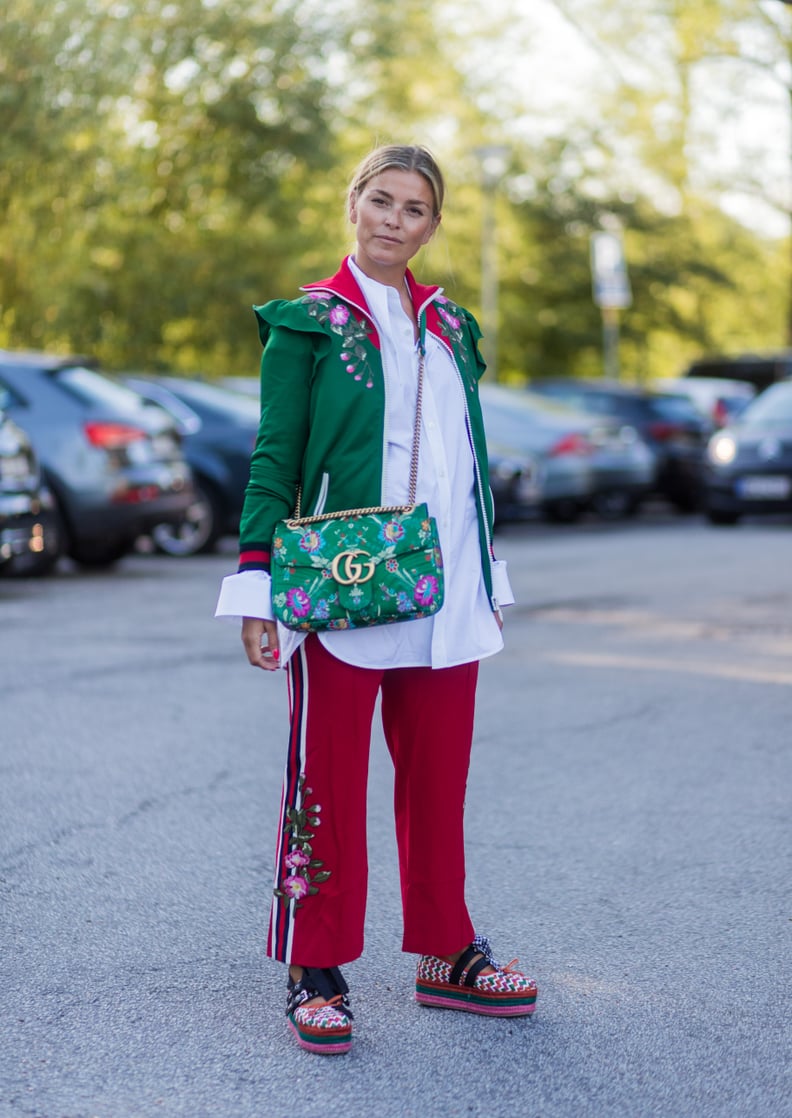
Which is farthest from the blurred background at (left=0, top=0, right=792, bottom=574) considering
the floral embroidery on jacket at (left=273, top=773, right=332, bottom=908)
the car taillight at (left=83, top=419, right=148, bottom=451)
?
the floral embroidery on jacket at (left=273, top=773, right=332, bottom=908)

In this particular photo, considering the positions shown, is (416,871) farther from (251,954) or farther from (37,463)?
(37,463)

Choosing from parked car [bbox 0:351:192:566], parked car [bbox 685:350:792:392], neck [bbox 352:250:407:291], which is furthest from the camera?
parked car [bbox 685:350:792:392]

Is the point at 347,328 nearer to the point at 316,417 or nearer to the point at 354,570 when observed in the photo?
the point at 316,417

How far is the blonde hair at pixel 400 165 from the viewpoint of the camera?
335 cm

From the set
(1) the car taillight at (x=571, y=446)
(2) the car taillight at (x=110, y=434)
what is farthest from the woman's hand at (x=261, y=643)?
(1) the car taillight at (x=571, y=446)

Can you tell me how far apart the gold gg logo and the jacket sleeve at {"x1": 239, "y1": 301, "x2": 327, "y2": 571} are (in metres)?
0.16

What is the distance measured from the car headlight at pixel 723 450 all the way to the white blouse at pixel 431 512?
14.1 m

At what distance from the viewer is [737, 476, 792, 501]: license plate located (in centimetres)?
1673

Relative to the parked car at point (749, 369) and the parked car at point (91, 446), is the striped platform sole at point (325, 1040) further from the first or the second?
the parked car at point (749, 369)

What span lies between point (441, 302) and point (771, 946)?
1.73m

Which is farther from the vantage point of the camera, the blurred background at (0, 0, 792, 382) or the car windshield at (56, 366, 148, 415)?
the blurred background at (0, 0, 792, 382)

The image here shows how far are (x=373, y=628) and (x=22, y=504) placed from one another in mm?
7502

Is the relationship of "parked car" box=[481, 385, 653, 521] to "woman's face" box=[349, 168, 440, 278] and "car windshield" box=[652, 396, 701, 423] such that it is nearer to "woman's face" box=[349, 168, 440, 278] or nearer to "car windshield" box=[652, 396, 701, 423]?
"car windshield" box=[652, 396, 701, 423]

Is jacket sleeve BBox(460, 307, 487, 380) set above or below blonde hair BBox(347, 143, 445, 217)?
below
